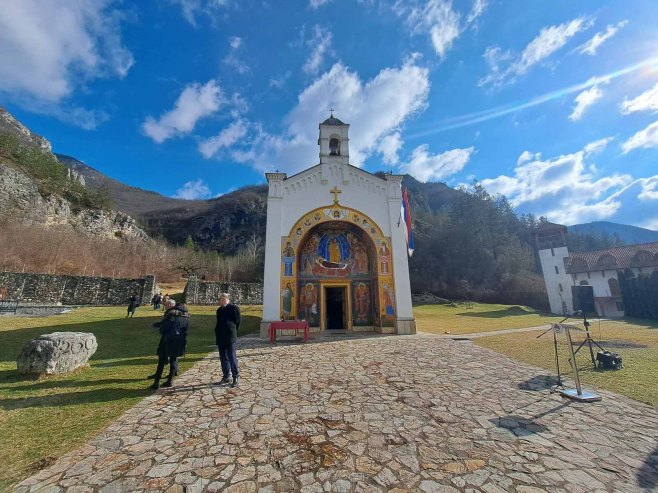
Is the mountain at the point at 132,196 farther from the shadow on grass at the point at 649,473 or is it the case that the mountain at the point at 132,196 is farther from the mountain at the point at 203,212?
the shadow on grass at the point at 649,473

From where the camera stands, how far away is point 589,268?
36.4 meters

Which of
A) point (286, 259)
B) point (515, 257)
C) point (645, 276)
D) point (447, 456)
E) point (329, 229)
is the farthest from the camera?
point (515, 257)

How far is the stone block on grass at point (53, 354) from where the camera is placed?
598 cm

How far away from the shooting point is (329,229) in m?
16.8

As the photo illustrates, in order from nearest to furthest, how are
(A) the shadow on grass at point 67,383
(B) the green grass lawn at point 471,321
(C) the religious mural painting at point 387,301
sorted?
(A) the shadow on grass at point 67,383, (C) the religious mural painting at point 387,301, (B) the green grass lawn at point 471,321

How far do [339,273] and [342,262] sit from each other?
651 mm

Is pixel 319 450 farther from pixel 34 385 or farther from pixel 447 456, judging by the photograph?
pixel 34 385

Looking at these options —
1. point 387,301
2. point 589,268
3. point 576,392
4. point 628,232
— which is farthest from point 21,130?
point 628,232

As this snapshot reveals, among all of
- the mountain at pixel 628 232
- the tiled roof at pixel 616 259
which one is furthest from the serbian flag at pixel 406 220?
the mountain at pixel 628 232

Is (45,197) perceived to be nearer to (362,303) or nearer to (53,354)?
(53,354)

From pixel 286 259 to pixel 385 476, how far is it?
1257cm

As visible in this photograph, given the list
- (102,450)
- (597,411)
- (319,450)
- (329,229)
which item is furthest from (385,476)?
(329,229)

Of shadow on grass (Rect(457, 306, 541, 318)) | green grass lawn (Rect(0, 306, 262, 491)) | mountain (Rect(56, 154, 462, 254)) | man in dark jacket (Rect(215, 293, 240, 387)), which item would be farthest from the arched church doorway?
mountain (Rect(56, 154, 462, 254))

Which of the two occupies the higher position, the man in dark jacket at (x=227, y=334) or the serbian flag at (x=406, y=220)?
the serbian flag at (x=406, y=220)
